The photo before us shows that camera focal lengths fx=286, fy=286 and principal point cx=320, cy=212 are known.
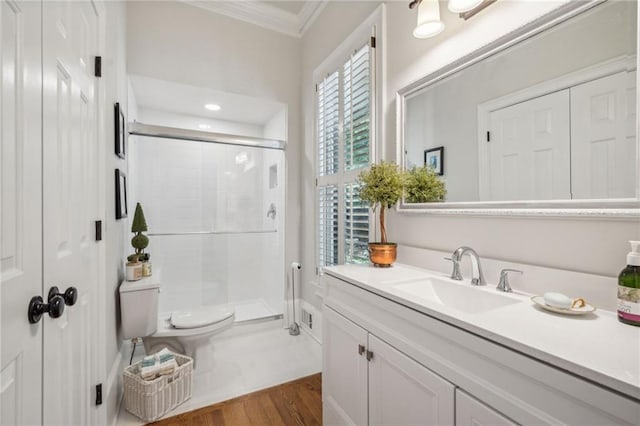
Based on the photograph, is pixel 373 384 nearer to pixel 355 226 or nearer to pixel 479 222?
→ pixel 479 222

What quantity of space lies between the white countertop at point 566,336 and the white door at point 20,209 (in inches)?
39.1

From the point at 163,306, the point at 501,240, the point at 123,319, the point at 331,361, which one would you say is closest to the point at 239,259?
the point at 163,306

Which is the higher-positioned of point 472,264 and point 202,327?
point 472,264

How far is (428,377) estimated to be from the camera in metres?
0.84

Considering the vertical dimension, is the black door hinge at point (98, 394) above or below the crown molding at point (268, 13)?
below

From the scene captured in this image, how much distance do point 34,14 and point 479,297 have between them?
1.59m

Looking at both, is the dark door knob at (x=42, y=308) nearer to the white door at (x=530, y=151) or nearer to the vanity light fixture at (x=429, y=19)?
the white door at (x=530, y=151)

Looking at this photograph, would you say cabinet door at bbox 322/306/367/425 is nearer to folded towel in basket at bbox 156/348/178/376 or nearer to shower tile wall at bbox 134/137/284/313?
folded towel in basket at bbox 156/348/178/376

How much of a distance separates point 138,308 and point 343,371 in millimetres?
1273

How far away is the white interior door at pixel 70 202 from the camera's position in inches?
32.0

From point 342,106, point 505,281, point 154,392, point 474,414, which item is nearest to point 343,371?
point 474,414

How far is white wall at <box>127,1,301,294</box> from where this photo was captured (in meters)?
2.23

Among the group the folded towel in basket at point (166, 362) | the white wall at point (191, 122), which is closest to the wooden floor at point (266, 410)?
the folded towel in basket at point (166, 362)

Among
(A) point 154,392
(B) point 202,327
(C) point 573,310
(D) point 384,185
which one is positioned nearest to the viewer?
(C) point 573,310
